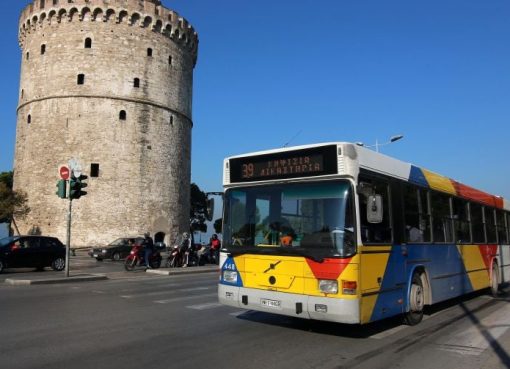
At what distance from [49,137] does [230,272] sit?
33014mm

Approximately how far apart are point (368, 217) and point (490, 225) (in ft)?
22.1

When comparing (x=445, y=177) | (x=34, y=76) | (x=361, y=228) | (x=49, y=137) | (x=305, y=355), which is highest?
(x=34, y=76)

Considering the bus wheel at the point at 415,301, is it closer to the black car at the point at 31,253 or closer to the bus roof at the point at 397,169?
the bus roof at the point at 397,169

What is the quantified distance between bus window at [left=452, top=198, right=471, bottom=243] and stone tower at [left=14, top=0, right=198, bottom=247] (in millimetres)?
29754

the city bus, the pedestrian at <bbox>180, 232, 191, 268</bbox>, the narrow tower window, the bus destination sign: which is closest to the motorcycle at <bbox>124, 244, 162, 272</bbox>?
the pedestrian at <bbox>180, 232, 191, 268</bbox>

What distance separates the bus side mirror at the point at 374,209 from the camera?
248 inches

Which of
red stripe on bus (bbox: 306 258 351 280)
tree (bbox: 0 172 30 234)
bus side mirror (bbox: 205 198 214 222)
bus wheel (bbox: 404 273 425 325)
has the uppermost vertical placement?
tree (bbox: 0 172 30 234)

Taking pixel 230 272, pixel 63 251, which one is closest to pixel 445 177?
pixel 230 272

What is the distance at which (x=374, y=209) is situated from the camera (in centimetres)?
634

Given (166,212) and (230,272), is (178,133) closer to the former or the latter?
(166,212)

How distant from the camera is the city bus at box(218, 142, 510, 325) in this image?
6.22m

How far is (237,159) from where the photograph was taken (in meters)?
7.76

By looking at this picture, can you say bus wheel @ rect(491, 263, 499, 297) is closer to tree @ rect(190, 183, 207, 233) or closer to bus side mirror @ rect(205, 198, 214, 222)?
bus side mirror @ rect(205, 198, 214, 222)

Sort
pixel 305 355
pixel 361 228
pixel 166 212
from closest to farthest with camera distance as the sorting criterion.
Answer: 1. pixel 305 355
2. pixel 361 228
3. pixel 166 212
